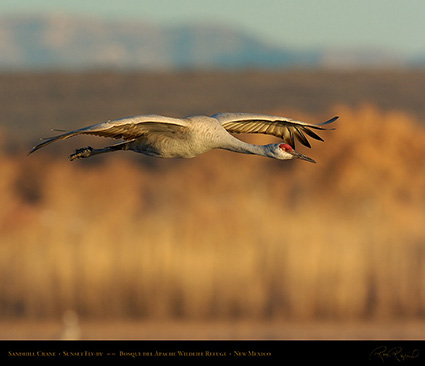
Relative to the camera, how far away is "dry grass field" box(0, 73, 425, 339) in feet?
88.9

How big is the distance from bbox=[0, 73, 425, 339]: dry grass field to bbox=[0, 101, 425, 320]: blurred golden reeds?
0.03 m

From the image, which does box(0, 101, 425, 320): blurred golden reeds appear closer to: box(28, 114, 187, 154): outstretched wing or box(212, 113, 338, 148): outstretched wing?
box(212, 113, 338, 148): outstretched wing

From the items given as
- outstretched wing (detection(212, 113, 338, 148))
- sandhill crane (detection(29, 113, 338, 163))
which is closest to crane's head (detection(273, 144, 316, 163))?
sandhill crane (detection(29, 113, 338, 163))

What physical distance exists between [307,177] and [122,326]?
283 inches

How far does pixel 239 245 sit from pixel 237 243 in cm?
7

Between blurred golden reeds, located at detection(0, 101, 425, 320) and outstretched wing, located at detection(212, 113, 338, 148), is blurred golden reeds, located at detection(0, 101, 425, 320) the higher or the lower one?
the lower one

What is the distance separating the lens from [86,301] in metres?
28.3

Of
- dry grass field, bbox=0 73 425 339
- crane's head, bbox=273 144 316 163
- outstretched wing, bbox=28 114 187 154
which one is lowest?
dry grass field, bbox=0 73 425 339

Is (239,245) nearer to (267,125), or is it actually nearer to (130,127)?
(267,125)

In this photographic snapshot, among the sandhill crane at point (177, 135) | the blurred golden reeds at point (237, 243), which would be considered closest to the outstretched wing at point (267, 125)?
the sandhill crane at point (177, 135)

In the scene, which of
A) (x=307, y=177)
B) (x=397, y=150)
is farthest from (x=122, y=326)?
→ (x=397, y=150)

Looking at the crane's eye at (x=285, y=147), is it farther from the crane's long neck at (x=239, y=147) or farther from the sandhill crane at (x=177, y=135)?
the crane's long neck at (x=239, y=147)

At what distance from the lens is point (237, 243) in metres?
27.3
